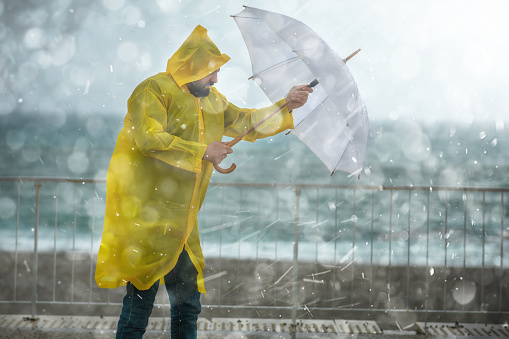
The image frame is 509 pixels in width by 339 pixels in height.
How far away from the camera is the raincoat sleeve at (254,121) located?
2.73 m

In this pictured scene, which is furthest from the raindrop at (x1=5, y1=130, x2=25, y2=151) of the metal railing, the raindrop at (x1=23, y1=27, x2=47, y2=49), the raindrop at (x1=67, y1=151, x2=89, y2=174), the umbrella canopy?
the umbrella canopy

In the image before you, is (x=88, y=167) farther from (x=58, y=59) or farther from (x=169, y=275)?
(x=169, y=275)

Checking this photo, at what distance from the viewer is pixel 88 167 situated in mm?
24969

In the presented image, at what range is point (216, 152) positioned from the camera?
7.68 ft

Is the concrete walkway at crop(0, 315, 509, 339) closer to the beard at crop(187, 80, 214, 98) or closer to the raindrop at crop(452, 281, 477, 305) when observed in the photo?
the raindrop at crop(452, 281, 477, 305)

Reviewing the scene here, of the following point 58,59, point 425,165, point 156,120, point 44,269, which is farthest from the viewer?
point 58,59

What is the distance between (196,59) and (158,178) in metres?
0.60

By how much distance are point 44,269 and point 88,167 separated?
18.4 metres

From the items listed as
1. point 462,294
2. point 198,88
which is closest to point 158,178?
point 198,88

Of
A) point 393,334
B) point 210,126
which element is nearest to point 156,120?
point 210,126

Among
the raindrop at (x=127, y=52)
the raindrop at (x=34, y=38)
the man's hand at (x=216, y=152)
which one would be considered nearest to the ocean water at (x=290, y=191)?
the raindrop at (x=34, y=38)

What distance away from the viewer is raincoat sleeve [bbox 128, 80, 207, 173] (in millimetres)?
2305

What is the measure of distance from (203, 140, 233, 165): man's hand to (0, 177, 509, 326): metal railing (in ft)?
6.57

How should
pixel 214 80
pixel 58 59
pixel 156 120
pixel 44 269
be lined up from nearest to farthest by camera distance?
1. pixel 156 120
2. pixel 214 80
3. pixel 44 269
4. pixel 58 59
